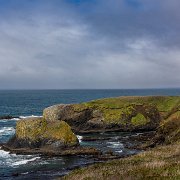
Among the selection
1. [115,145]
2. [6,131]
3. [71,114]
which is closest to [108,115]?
[71,114]

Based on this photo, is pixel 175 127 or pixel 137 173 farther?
pixel 175 127

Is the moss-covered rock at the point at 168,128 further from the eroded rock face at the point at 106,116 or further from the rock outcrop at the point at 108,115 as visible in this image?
the eroded rock face at the point at 106,116

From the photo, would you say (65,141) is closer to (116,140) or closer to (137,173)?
(116,140)

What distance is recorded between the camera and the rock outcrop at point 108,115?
93562mm

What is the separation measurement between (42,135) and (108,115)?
3654cm

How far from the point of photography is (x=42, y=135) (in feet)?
202

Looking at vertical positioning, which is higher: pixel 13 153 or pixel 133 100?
pixel 133 100

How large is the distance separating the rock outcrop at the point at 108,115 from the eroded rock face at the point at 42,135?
2928cm

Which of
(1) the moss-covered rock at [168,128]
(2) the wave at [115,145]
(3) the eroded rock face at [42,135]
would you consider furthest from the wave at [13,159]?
(1) the moss-covered rock at [168,128]

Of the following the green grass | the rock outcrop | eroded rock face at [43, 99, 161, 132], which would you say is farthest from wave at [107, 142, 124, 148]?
the green grass

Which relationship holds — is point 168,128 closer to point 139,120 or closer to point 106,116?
point 139,120

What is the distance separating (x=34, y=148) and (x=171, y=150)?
25.9 m

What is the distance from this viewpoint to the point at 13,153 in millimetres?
61000

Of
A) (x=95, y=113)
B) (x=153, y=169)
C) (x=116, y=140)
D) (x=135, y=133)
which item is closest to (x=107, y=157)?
(x=116, y=140)
